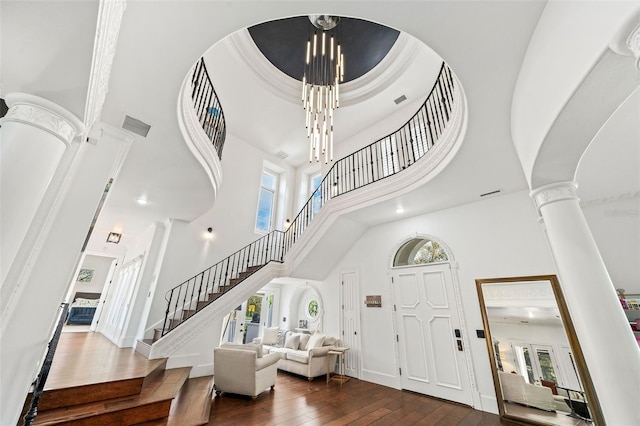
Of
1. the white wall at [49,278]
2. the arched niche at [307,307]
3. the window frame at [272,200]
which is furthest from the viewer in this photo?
the window frame at [272,200]

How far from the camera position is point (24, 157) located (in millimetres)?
1655

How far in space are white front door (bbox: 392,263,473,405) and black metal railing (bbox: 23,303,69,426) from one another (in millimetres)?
5294

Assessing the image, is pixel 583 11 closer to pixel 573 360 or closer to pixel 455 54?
pixel 455 54

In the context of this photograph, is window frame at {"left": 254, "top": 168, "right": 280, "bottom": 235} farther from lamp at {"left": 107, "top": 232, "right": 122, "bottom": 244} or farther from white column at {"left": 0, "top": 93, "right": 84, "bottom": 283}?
white column at {"left": 0, "top": 93, "right": 84, "bottom": 283}

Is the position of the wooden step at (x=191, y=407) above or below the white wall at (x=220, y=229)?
below

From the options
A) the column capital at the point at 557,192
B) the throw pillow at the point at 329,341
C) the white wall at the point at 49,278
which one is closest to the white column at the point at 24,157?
the white wall at the point at 49,278

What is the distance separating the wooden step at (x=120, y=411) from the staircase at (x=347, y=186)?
4.48 ft

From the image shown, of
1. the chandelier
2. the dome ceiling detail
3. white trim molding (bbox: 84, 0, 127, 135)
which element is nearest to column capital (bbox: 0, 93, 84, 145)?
white trim molding (bbox: 84, 0, 127, 135)

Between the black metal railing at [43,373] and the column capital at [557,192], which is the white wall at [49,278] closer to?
the black metal railing at [43,373]

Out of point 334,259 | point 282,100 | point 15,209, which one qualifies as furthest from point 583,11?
point 282,100

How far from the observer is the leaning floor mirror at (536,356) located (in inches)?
136

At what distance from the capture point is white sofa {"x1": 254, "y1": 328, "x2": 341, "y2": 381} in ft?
17.8

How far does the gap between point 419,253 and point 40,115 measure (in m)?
5.96

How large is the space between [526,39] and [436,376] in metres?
5.21
